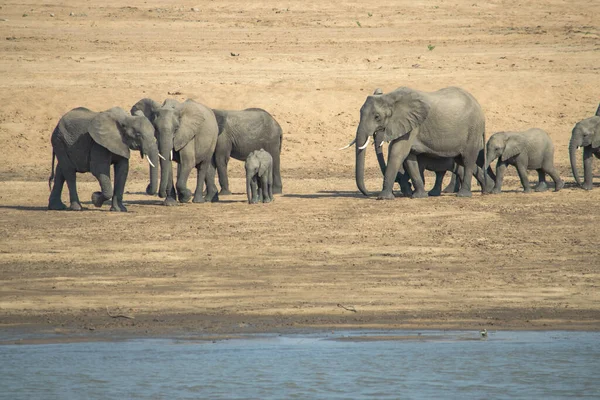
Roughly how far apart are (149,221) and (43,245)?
226cm

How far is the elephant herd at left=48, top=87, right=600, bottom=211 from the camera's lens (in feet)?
58.3

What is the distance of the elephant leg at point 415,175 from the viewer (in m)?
19.5

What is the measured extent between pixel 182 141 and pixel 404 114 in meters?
3.37

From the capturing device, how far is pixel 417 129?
19.6 m

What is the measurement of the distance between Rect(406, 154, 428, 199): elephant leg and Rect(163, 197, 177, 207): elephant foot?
3.62 metres

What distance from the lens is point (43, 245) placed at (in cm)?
1482

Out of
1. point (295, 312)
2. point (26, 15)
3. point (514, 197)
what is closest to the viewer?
point (295, 312)

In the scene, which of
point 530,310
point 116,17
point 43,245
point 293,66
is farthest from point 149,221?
point 116,17

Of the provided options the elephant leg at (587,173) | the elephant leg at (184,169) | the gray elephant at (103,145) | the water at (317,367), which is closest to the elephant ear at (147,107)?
the elephant leg at (184,169)

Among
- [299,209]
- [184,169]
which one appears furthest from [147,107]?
[299,209]

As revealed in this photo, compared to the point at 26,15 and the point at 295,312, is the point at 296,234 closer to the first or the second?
the point at 295,312

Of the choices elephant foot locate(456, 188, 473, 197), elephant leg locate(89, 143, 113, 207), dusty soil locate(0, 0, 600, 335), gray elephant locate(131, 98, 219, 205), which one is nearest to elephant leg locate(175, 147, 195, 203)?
gray elephant locate(131, 98, 219, 205)

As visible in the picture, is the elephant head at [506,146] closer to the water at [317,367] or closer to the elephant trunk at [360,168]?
the elephant trunk at [360,168]

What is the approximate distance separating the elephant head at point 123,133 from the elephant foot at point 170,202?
107cm
